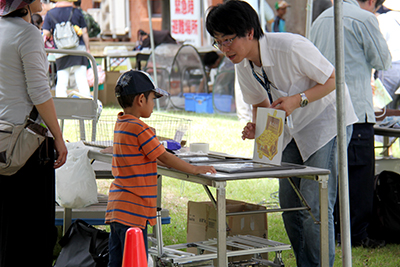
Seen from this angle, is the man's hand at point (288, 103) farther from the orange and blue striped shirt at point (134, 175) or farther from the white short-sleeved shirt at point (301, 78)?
the orange and blue striped shirt at point (134, 175)

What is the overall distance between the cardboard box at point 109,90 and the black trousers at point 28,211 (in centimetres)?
817

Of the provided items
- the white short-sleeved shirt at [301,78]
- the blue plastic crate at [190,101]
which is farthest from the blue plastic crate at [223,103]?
the white short-sleeved shirt at [301,78]

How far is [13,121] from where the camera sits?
2.34 metres

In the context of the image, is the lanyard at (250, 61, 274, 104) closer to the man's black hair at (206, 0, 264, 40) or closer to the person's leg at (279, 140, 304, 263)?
the man's black hair at (206, 0, 264, 40)

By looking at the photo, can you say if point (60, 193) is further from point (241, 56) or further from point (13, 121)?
point (241, 56)

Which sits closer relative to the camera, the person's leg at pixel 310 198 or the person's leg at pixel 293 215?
the person's leg at pixel 310 198

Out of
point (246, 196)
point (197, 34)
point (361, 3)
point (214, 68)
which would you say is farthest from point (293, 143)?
point (214, 68)

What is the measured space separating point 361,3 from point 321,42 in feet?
1.38

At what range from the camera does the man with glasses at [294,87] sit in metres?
2.39

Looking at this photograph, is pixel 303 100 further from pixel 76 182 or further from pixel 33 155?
pixel 76 182

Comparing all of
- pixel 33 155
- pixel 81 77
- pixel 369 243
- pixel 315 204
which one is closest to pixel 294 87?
pixel 315 204

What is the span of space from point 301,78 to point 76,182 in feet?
4.91

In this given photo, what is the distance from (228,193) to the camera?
5414 millimetres

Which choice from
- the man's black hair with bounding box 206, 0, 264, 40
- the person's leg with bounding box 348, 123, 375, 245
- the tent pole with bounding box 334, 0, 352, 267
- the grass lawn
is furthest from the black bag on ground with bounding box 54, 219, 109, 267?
the person's leg with bounding box 348, 123, 375, 245
